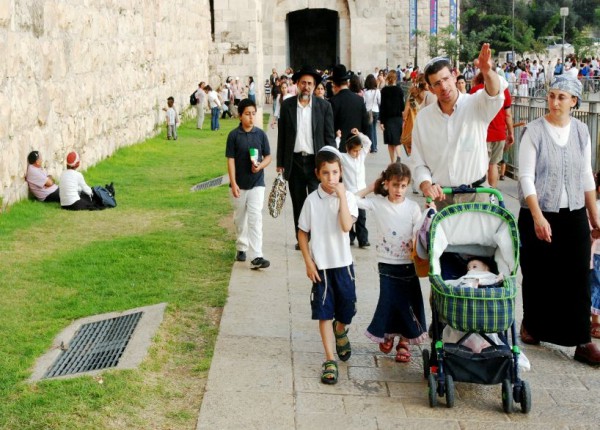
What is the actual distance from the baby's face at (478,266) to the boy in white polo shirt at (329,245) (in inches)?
31.0

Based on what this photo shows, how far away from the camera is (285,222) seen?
11.9m

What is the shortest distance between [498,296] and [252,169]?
4.15 m

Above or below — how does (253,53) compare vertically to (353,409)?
above

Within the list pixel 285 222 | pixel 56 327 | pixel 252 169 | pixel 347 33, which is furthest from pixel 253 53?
pixel 56 327

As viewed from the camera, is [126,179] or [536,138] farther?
[126,179]

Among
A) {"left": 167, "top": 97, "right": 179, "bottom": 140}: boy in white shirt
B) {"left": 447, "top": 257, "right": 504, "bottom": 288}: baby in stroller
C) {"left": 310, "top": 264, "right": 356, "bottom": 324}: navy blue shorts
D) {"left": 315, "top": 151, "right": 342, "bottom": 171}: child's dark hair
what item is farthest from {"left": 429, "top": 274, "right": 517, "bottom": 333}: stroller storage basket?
{"left": 167, "top": 97, "right": 179, "bottom": 140}: boy in white shirt

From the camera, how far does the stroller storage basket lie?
18.0ft

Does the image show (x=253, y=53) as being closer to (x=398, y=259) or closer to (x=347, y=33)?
(x=347, y=33)

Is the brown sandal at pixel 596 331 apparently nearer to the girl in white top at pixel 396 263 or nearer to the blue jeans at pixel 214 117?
the girl in white top at pixel 396 263

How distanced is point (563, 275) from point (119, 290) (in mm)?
3719

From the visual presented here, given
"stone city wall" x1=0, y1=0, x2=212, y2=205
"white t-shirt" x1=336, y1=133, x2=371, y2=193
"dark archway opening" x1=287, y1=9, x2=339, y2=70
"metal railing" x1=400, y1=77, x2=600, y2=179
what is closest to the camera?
"white t-shirt" x1=336, y1=133, x2=371, y2=193

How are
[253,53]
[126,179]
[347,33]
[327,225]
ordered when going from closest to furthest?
[327,225]
[126,179]
[253,53]
[347,33]

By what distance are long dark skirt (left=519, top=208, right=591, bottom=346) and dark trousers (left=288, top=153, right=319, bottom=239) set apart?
3307 millimetres

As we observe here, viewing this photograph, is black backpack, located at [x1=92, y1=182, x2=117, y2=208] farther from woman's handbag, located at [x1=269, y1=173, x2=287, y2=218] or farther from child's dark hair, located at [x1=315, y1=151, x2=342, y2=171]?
child's dark hair, located at [x1=315, y1=151, x2=342, y2=171]
